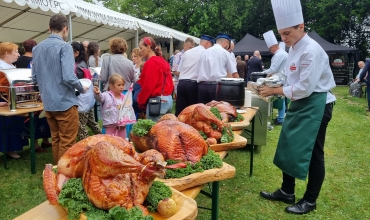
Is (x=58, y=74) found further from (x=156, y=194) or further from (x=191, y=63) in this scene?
(x=191, y=63)

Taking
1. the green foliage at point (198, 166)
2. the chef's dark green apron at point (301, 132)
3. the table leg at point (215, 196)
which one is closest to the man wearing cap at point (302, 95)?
the chef's dark green apron at point (301, 132)

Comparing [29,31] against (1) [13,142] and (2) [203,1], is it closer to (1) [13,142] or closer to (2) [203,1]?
(1) [13,142]

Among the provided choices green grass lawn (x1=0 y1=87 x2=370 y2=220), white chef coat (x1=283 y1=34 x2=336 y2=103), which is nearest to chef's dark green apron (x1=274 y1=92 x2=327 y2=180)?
white chef coat (x1=283 y1=34 x2=336 y2=103)

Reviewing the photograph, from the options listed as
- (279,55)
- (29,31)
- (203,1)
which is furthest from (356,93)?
(203,1)

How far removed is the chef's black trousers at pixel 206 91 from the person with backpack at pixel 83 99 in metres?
1.72

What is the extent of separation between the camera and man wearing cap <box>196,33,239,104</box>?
4867mm

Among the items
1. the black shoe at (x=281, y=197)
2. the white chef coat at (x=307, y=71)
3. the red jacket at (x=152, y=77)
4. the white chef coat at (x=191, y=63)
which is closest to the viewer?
the white chef coat at (x=307, y=71)

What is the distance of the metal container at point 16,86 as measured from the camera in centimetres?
380

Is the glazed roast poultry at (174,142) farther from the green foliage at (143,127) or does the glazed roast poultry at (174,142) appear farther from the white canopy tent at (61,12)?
the white canopy tent at (61,12)

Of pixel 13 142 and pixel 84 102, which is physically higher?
pixel 84 102

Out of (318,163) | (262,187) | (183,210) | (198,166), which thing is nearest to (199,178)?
(198,166)

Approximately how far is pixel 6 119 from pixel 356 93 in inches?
508

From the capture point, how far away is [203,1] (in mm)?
27188

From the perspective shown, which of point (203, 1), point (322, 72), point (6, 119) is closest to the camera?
point (322, 72)
